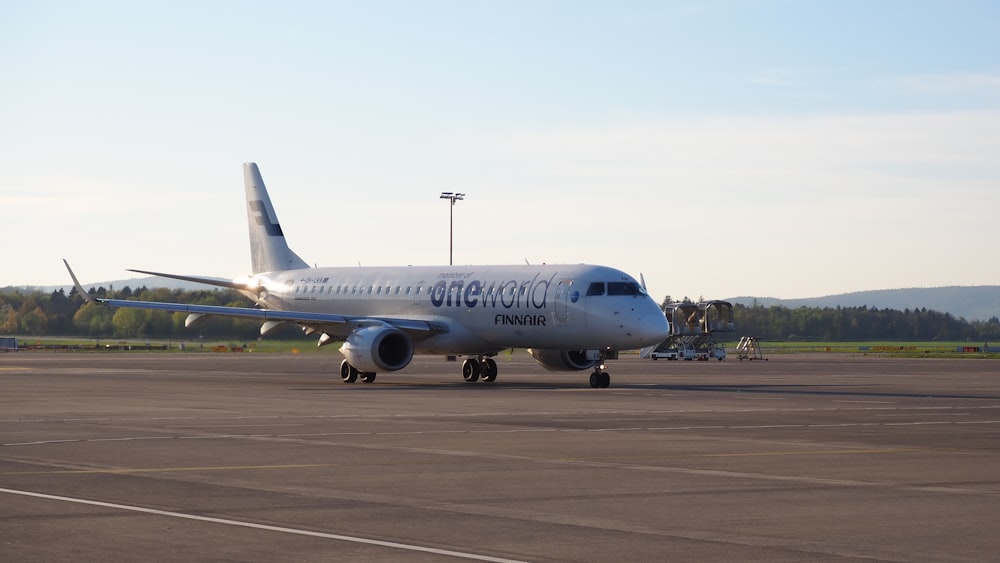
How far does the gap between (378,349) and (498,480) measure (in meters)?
30.1

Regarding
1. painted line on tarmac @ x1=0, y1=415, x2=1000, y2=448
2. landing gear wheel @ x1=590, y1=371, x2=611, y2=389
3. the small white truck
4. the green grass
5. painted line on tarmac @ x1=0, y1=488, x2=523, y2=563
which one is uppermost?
the green grass

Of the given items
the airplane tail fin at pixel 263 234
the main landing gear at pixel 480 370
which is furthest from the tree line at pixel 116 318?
the main landing gear at pixel 480 370

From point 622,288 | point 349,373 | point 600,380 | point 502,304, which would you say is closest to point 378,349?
point 349,373

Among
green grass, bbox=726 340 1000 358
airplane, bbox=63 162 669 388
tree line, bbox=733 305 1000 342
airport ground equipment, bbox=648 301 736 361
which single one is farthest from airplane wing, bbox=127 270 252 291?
tree line, bbox=733 305 1000 342

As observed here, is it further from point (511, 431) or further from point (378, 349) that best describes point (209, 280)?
point (511, 431)

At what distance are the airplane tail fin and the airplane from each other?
343 cm

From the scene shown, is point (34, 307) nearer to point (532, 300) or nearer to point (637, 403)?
point (532, 300)

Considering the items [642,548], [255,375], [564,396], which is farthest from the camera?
[255,375]

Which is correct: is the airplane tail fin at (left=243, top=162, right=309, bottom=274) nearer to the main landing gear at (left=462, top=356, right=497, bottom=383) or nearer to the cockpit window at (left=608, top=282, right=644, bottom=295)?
the main landing gear at (left=462, top=356, right=497, bottom=383)

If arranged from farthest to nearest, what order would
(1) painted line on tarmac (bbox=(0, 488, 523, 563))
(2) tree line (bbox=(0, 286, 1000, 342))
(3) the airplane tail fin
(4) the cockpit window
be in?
(2) tree line (bbox=(0, 286, 1000, 342)) < (3) the airplane tail fin < (4) the cockpit window < (1) painted line on tarmac (bbox=(0, 488, 523, 563))

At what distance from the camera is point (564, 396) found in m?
39.1

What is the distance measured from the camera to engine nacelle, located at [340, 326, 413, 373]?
47.1 metres

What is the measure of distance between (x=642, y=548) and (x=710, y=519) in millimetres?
1945

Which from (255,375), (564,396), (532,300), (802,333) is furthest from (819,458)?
(802,333)
